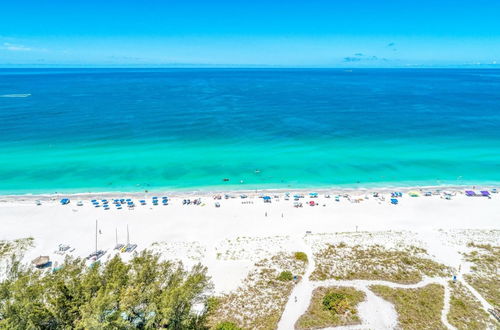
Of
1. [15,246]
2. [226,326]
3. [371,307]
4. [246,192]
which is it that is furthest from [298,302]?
[15,246]

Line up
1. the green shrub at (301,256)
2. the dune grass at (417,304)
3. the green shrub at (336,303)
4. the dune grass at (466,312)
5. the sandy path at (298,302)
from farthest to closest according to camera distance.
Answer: the green shrub at (301,256) → the green shrub at (336,303) → the sandy path at (298,302) → the dune grass at (417,304) → the dune grass at (466,312)

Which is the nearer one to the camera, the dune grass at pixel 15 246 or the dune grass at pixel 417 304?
the dune grass at pixel 417 304

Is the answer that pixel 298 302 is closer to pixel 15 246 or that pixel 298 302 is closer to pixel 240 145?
pixel 15 246

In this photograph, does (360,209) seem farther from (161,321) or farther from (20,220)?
(20,220)


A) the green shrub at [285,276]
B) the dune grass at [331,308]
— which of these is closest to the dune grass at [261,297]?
the green shrub at [285,276]

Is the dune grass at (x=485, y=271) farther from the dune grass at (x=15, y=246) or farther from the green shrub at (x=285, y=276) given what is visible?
the dune grass at (x=15, y=246)

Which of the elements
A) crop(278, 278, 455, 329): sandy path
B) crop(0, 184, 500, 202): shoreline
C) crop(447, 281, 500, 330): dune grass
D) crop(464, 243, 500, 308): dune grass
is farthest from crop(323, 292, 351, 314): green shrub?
crop(0, 184, 500, 202): shoreline
